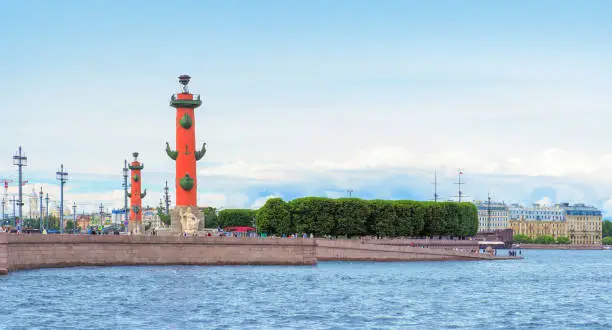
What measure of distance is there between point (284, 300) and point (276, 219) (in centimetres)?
5482

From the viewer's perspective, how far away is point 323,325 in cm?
3744

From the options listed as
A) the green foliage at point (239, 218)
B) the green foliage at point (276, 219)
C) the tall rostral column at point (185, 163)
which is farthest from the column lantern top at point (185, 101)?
the green foliage at point (239, 218)

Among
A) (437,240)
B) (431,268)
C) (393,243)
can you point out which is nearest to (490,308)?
(431,268)

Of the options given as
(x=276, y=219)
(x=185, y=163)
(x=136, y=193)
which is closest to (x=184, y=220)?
(x=185, y=163)

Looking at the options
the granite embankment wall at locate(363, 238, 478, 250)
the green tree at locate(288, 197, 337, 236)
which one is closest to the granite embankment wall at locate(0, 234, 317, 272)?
the green tree at locate(288, 197, 337, 236)

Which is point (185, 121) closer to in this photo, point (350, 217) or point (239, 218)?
point (350, 217)

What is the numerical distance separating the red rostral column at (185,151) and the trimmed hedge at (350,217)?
27036 millimetres

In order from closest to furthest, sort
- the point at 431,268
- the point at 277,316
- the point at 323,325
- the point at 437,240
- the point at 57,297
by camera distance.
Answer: the point at 323,325
the point at 277,316
the point at 57,297
the point at 431,268
the point at 437,240

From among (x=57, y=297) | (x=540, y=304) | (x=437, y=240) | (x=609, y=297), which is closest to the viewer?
(x=57, y=297)

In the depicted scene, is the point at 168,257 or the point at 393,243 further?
the point at 393,243

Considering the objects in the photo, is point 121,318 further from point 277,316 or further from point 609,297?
point 609,297

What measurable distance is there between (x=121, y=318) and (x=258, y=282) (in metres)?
18.0

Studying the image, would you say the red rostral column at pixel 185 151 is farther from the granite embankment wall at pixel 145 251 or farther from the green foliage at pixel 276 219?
the green foliage at pixel 276 219

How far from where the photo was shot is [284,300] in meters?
46.2
